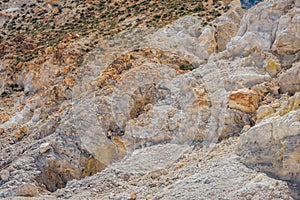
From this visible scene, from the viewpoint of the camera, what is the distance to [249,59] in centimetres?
1200

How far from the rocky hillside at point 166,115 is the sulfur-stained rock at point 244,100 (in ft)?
0.09

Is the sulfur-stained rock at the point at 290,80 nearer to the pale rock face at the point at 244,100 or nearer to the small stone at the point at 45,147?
the pale rock face at the point at 244,100

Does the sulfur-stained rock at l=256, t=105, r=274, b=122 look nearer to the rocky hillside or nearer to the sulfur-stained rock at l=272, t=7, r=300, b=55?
the rocky hillside

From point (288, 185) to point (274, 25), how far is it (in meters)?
6.09

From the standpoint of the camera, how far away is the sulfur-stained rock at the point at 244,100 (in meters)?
10.5

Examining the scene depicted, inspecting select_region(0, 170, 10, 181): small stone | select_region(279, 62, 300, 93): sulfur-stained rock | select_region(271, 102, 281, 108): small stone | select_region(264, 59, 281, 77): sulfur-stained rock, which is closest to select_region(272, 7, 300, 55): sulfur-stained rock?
select_region(264, 59, 281, 77): sulfur-stained rock

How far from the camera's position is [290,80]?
1034 cm

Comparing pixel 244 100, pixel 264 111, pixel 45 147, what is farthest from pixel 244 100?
pixel 45 147

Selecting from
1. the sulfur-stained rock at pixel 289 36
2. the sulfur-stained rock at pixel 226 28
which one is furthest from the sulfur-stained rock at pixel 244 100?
the sulfur-stained rock at pixel 226 28

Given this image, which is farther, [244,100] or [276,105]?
[244,100]

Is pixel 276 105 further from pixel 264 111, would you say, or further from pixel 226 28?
pixel 226 28

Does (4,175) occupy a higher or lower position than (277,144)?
lower

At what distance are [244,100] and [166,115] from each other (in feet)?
8.18

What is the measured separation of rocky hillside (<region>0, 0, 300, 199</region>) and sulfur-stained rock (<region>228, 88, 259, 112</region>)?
3 centimetres
